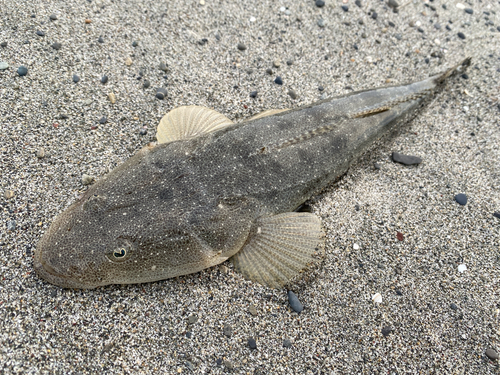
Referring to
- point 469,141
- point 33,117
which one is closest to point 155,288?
point 33,117

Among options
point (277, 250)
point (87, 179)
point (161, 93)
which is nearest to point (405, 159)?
point (277, 250)

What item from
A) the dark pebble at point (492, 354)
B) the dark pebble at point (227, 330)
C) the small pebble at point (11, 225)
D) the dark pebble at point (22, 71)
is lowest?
the dark pebble at point (492, 354)

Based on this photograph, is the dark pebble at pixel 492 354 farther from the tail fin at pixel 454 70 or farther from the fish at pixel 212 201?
the tail fin at pixel 454 70

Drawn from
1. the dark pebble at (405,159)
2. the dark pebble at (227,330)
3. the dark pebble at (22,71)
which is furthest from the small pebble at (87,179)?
the dark pebble at (405,159)

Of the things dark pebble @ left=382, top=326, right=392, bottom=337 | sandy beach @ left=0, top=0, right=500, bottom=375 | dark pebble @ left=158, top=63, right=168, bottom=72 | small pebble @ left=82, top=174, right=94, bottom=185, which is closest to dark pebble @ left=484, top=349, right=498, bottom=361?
sandy beach @ left=0, top=0, right=500, bottom=375

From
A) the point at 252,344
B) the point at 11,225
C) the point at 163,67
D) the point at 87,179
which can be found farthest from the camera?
the point at 163,67

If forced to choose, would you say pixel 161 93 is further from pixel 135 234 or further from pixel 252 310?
pixel 252 310
